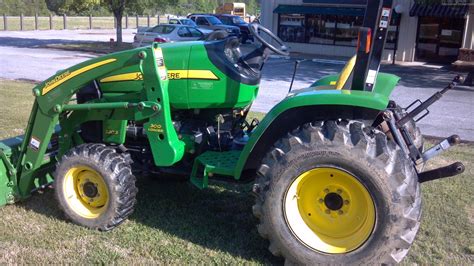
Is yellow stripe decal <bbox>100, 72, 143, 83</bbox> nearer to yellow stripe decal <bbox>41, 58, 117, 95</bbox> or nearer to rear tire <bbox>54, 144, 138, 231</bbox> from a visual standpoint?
yellow stripe decal <bbox>41, 58, 117, 95</bbox>

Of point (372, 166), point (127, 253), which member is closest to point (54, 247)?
point (127, 253)

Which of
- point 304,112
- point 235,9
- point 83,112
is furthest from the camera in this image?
point 235,9

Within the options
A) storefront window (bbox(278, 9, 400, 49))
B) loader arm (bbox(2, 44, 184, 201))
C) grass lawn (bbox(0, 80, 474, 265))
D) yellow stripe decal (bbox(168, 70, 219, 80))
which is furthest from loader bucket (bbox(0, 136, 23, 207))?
storefront window (bbox(278, 9, 400, 49))

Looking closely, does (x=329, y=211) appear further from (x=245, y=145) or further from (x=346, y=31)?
(x=346, y=31)

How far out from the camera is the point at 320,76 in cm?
1681

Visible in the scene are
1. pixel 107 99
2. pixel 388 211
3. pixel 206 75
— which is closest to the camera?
pixel 388 211

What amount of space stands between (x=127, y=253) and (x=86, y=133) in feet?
4.21

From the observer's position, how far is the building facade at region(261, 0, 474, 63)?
68.8ft

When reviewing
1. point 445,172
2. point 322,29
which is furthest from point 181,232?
point 322,29

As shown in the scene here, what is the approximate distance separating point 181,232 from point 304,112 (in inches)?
57.6

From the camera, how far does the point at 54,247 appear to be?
3.89 m

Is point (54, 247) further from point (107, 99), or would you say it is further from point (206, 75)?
point (206, 75)

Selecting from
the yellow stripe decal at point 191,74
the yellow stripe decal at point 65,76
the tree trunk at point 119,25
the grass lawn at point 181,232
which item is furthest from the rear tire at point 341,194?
the tree trunk at point 119,25

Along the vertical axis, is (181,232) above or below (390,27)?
below
